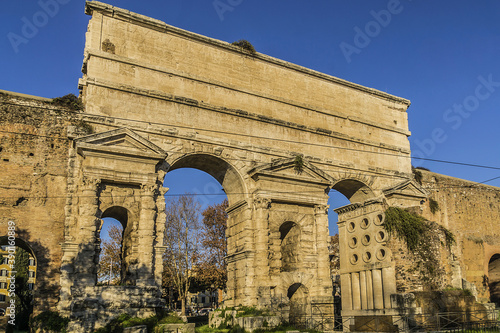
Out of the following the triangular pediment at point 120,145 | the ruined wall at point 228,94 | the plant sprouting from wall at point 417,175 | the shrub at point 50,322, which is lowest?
the shrub at point 50,322

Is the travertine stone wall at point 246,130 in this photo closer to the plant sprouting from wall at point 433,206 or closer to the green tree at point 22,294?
the plant sprouting from wall at point 433,206

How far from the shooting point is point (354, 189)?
73.8 ft

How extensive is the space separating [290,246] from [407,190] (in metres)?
6.98

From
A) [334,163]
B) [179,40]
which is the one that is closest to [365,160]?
[334,163]

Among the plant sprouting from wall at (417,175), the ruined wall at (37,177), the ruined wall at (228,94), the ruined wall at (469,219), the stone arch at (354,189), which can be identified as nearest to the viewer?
the ruined wall at (37,177)

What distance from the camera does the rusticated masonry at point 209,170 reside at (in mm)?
15055

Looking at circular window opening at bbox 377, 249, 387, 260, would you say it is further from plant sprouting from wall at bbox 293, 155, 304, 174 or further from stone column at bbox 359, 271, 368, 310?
plant sprouting from wall at bbox 293, 155, 304, 174

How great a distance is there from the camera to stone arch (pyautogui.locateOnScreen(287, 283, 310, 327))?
18.4 m

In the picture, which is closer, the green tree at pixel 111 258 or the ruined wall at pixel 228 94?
the ruined wall at pixel 228 94

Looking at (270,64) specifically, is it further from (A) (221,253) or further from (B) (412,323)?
(A) (221,253)

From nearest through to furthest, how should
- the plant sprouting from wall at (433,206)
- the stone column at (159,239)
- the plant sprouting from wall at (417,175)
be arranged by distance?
the stone column at (159,239) → the plant sprouting from wall at (417,175) → the plant sprouting from wall at (433,206)

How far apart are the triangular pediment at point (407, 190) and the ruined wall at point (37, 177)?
46.8ft

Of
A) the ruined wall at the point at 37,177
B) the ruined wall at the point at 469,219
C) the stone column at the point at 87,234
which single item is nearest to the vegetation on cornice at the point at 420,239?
the ruined wall at the point at 469,219

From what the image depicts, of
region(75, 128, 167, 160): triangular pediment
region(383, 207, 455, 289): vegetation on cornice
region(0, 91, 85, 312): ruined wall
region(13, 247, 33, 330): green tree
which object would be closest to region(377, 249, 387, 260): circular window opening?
region(383, 207, 455, 289): vegetation on cornice
